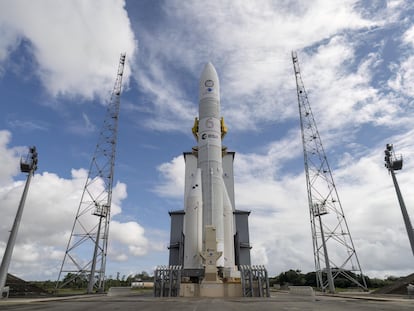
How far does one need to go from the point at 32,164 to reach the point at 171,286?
17.0 m

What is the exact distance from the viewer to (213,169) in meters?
34.5

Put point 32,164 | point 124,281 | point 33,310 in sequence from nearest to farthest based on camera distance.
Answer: point 33,310 → point 32,164 → point 124,281

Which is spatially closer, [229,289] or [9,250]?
[9,250]

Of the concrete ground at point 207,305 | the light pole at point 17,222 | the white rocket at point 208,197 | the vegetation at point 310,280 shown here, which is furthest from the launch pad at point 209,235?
the vegetation at point 310,280

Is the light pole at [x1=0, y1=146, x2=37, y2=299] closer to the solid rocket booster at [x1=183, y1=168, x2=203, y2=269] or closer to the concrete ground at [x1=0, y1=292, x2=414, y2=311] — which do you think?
the concrete ground at [x1=0, y1=292, x2=414, y2=311]

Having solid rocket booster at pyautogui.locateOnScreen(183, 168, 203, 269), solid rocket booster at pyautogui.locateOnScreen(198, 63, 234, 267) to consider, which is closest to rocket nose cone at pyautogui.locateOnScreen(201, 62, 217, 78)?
solid rocket booster at pyautogui.locateOnScreen(198, 63, 234, 267)

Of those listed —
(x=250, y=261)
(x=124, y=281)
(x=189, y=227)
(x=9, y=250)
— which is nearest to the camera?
(x=9, y=250)

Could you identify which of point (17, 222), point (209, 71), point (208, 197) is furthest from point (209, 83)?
point (17, 222)

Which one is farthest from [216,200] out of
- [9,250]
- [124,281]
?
[124,281]

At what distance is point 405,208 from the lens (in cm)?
2381

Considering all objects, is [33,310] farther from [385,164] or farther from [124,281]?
[124,281]

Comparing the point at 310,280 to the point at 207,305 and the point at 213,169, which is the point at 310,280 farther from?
the point at 207,305

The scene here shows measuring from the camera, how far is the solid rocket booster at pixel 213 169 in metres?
32.3

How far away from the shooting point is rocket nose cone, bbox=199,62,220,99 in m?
39.5
